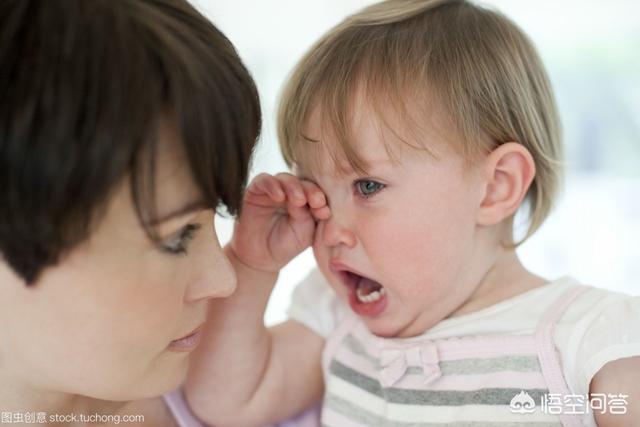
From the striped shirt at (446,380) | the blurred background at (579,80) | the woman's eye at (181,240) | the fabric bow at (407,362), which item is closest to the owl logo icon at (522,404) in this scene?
the striped shirt at (446,380)

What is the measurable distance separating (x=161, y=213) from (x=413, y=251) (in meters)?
0.42

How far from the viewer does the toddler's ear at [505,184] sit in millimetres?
1128

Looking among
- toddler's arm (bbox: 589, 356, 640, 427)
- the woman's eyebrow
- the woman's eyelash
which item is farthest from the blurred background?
the woman's eyebrow

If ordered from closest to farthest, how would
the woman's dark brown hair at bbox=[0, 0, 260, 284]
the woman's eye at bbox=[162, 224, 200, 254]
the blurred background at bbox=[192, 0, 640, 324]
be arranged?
the woman's dark brown hair at bbox=[0, 0, 260, 284] < the woman's eye at bbox=[162, 224, 200, 254] < the blurred background at bbox=[192, 0, 640, 324]

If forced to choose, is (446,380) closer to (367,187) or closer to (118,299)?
(367,187)

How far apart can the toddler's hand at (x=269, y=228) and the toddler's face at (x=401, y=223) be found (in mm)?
31

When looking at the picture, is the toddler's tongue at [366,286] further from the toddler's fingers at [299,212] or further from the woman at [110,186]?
the woman at [110,186]

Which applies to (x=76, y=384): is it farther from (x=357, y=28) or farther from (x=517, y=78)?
(x=517, y=78)

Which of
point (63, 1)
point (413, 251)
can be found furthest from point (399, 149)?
point (63, 1)

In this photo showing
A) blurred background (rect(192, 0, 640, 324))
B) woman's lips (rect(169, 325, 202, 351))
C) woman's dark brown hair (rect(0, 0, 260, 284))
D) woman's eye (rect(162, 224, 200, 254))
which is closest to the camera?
woman's dark brown hair (rect(0, 0, 260, 284))

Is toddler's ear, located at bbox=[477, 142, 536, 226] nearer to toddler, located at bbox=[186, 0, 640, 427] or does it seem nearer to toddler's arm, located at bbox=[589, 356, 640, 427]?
toddler, located at bbox=[186, 0, 640, 427]

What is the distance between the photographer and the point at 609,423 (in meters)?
0.98

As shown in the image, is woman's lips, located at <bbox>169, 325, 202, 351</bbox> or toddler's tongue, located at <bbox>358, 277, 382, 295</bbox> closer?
woman's lips, located at <bbox>169, 325, 202, 351</bbox>

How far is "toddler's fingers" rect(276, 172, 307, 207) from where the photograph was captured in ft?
3.61
